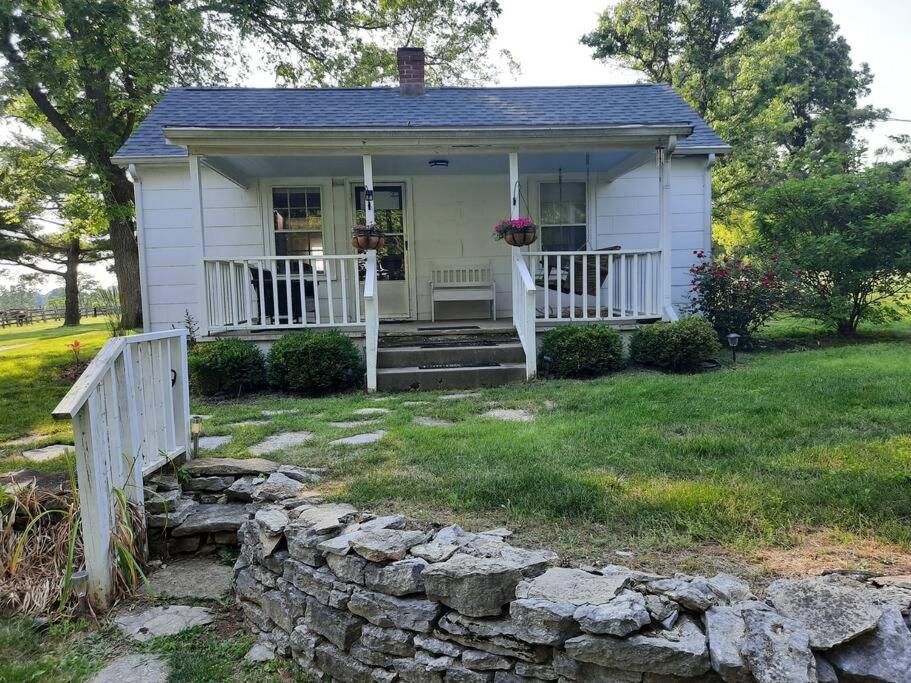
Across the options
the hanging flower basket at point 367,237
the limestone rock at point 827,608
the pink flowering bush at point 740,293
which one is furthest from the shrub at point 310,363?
the limestone rock at point 827,608

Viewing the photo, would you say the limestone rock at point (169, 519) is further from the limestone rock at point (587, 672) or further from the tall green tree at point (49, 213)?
the tall green tree at point (49, 213)

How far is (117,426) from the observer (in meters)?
2.67

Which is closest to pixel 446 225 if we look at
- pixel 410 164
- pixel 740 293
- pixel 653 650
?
pixel 410 164

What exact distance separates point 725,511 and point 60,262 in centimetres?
2796

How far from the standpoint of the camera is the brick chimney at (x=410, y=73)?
850 cm

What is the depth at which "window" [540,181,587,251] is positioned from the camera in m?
8.32

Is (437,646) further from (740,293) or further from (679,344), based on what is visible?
(740,293)

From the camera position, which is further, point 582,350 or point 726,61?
point 726,61

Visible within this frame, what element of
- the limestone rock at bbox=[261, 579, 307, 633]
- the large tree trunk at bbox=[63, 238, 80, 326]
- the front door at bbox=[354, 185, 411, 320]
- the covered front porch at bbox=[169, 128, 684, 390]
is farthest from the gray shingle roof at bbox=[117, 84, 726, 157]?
the large tree trunk at bbox=[63, 238, 80, 326]

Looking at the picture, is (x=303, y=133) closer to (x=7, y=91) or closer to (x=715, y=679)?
(x=715, y=679)

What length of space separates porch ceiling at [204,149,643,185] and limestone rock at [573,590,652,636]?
18.7 feet

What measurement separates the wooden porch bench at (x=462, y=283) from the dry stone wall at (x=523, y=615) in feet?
18.5

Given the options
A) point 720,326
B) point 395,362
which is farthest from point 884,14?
point 395,362

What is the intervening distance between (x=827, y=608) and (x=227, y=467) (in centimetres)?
288
